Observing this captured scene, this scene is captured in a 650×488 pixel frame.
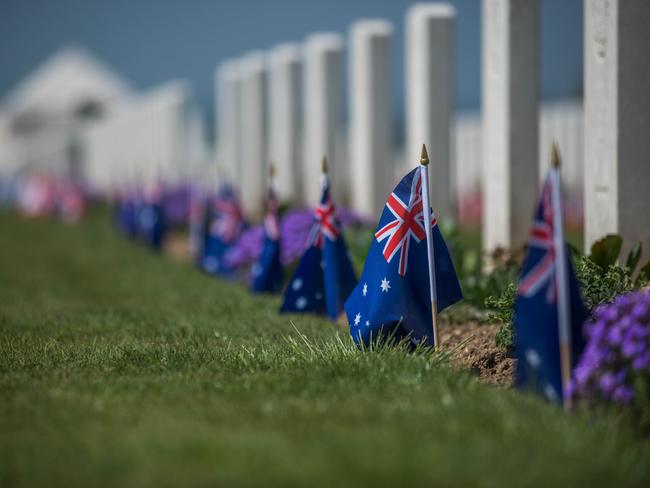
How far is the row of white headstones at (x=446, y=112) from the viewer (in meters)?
7.35

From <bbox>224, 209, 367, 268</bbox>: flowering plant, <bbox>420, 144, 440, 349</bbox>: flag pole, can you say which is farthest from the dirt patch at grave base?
<bbox>224, 209, 367, 268</bbox>: flowering plant

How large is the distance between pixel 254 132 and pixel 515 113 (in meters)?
9.12

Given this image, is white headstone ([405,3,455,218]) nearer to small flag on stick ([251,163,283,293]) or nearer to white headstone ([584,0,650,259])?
small flag on stick ([251,163,283,293])

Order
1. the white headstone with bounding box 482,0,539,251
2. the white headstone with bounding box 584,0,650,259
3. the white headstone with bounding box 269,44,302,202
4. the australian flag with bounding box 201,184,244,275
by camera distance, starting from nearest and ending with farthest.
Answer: the white headstone with bounding box 584,0,650,259
the white headstone with bounding box 482,0,539,251
the australian flag with bounding box 201,184,244,275
the white headstone with bounding box 269,44,302,202

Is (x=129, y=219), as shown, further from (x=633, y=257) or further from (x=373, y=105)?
(x=633, y=257)

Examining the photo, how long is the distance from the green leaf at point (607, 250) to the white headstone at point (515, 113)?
2380mm

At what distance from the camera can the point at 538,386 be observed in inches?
196

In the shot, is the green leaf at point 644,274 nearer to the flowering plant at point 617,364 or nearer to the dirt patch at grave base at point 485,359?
the dirt patch at grave base at point 485,359

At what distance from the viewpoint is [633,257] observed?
Answer: 6965 millimetres

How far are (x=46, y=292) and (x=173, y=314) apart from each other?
10.6 feet

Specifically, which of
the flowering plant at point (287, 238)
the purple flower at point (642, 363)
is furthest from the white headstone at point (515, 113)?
the purple flower at point (642, 363)

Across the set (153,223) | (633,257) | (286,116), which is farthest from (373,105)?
(633,257)

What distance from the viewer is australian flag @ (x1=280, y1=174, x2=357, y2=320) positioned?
8.04m

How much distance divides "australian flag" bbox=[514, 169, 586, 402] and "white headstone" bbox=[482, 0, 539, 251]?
4.40m
